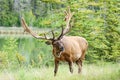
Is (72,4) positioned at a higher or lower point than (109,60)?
higher

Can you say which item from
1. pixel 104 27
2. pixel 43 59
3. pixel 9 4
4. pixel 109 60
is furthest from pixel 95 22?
pixel 9 4

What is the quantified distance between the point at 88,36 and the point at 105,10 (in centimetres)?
142

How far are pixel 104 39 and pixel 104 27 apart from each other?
0.61 m

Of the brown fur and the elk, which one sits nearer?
the elk

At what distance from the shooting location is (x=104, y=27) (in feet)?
57.1

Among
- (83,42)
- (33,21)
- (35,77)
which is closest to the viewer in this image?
(35,77)

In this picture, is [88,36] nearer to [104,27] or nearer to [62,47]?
[104,27]

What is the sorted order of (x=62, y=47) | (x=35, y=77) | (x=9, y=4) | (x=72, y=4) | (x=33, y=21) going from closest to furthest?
(x=35, y=77) < (x=62, y=47) < (x=72, y=4) < (x=33, y=21) < (x=9, y=4)

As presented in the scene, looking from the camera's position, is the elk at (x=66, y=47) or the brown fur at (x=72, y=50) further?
the brown fur at (x=72, y=50)

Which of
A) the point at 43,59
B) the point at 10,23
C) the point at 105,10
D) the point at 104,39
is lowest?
the point at 10,23

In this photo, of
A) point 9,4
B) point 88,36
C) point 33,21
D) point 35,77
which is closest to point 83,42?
point 35,77

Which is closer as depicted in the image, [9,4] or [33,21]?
[33,21]

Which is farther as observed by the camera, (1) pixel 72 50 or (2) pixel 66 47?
(1) pixel 72 50

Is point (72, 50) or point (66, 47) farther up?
point (66, 47)
